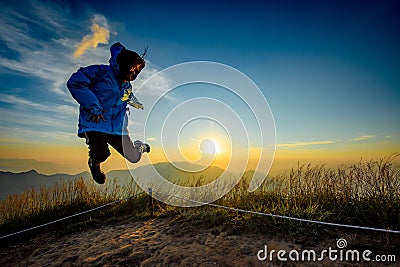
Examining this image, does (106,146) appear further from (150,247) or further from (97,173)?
(150,247)

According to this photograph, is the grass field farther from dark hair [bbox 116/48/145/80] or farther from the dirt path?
dark hair [bbox 116/48/145/80]

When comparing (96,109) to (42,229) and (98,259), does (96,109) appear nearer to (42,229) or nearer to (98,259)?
(98,259)

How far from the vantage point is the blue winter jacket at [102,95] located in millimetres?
3125

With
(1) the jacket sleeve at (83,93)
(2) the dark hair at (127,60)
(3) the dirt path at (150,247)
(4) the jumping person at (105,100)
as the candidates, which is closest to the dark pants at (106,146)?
(4) the jumping person at (105,100)

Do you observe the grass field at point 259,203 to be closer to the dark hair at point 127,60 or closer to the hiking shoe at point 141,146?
the hiking shoe at point 141,146

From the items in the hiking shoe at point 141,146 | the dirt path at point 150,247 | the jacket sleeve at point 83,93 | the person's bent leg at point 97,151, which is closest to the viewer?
the dirt path at point 150,247

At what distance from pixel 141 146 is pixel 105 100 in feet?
3.27

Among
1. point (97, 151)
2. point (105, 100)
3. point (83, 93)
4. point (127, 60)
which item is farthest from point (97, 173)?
point (127, 60)

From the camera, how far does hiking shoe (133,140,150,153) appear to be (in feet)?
13.6

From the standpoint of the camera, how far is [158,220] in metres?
4.00

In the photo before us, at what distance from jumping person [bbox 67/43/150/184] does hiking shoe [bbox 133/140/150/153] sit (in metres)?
0.22

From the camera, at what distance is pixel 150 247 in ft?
9.86

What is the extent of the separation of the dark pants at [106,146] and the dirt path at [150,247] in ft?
3.65

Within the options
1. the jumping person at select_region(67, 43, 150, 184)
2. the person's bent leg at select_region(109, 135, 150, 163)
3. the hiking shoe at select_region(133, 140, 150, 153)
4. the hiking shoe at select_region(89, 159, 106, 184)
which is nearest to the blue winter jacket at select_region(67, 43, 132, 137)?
the jumping person at select_region(67, 43, 150, 184)
